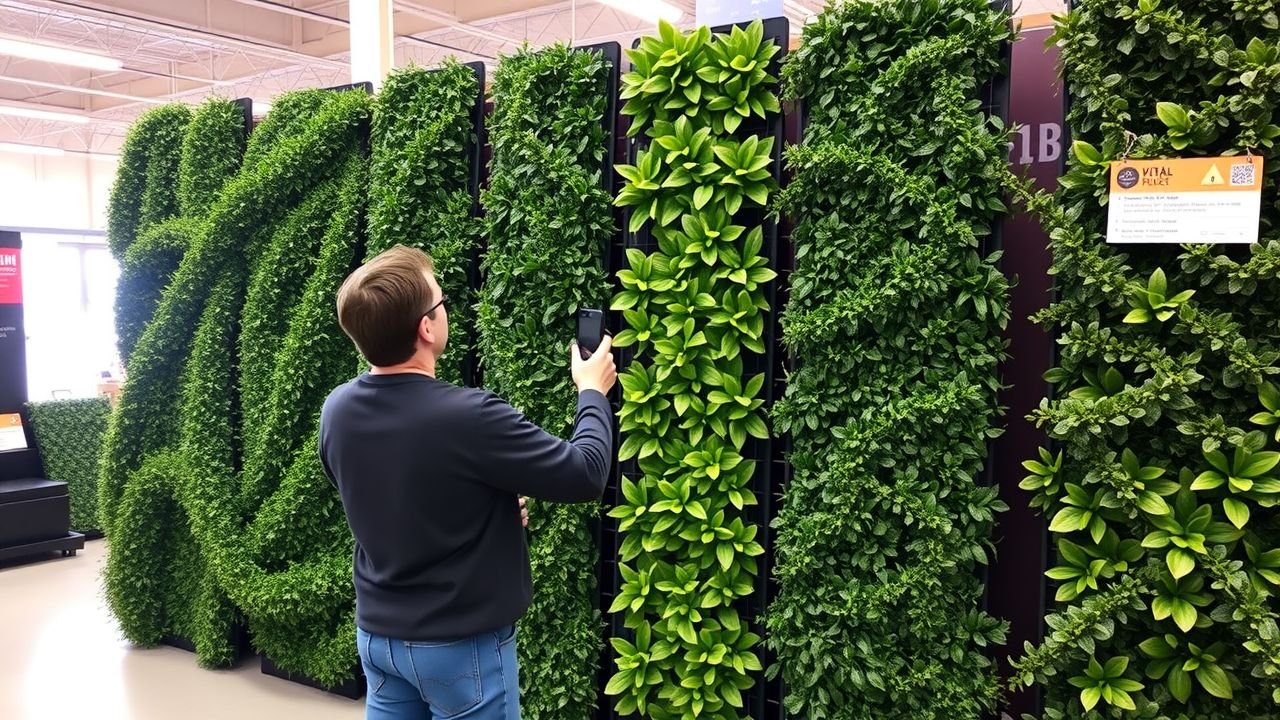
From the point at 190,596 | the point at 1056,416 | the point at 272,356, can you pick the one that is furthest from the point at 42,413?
the point at 1056,416

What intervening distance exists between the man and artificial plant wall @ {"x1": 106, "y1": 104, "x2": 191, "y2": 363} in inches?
107

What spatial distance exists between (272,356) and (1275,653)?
3452mm

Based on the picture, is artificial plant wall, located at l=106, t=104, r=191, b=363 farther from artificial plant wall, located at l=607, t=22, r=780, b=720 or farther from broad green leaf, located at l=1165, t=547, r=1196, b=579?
broad green leaf, located at l=1165, t=547, r=1196, b=579

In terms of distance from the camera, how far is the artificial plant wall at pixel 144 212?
3.80 metres

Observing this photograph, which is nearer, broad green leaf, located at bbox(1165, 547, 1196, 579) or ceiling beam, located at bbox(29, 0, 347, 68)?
broad green leaf, located at bbox(1165, 547, 1196, 579)

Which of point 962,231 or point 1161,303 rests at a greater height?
point 962,231

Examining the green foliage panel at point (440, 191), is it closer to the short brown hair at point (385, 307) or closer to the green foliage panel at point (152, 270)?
the green foliage panel at point (152, 270)

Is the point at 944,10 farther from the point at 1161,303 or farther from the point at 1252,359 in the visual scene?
the point at 1252,359

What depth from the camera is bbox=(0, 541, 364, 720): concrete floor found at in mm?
3266

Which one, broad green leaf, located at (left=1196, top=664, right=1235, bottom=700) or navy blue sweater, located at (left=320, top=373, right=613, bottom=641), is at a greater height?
navy blue sweater, located at (left=320, top=373, right=613, bottom=641)

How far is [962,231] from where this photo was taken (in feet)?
6.82

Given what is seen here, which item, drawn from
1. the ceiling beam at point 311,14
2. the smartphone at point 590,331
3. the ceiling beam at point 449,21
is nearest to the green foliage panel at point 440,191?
the smartphone at point 590,331

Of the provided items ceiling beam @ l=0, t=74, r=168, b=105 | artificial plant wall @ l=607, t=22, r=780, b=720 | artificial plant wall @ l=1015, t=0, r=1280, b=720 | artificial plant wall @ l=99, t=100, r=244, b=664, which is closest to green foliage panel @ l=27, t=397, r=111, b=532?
artificial plant wall @ l=99, t=100, r=244, b=664

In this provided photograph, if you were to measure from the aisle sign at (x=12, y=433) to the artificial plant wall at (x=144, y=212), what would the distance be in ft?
→ 6.90
